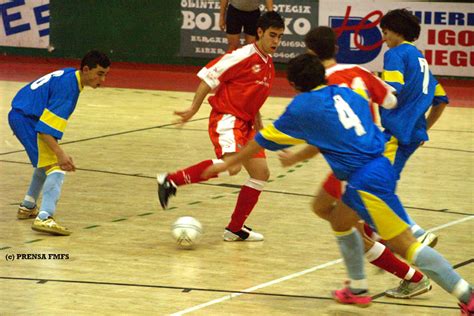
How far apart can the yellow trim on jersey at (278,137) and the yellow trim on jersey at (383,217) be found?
0.47 m

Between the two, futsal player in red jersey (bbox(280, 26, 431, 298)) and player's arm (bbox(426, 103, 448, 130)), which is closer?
futsal player in red jersey (bbox(280, 26, 431, 298))

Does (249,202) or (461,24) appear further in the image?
(461,24)

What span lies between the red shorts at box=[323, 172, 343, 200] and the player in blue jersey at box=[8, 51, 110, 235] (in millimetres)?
2367

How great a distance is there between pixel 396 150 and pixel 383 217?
1601 millimetres

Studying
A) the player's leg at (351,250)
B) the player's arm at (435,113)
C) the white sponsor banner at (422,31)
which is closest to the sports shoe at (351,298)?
the player's leg at (351,250)

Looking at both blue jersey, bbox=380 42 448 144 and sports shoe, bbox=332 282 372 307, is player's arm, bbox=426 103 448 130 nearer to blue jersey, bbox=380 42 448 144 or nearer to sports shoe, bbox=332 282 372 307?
blue jersey, bbox=380 42 448 144

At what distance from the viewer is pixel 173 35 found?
60.5ft

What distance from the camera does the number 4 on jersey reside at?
5758 millimetres

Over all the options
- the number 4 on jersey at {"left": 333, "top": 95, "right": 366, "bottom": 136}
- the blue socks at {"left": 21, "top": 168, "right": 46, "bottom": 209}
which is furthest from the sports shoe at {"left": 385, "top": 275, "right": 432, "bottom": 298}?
the blue socks at {"left": 21, "top": 168, "right": 46, "bottom": 209}

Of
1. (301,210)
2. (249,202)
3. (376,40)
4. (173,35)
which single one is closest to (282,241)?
(249,202)

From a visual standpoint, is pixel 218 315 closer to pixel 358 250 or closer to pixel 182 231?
pixel 358 250

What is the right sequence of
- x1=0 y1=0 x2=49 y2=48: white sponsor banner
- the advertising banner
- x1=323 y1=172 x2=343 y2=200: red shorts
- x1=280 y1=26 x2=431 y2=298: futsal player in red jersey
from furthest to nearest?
x1=0 y1=0 x2=49 y2=48: white sponsor banner → the advertising banner → x1=280 y1=26 x2=431 y2=298: futsal player in red jersey → x1=323 y1=172 x2=343 y2=200: red shorts

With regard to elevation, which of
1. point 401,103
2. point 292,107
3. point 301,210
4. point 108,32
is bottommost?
point 108,32

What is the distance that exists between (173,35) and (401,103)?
1156 centimetres
